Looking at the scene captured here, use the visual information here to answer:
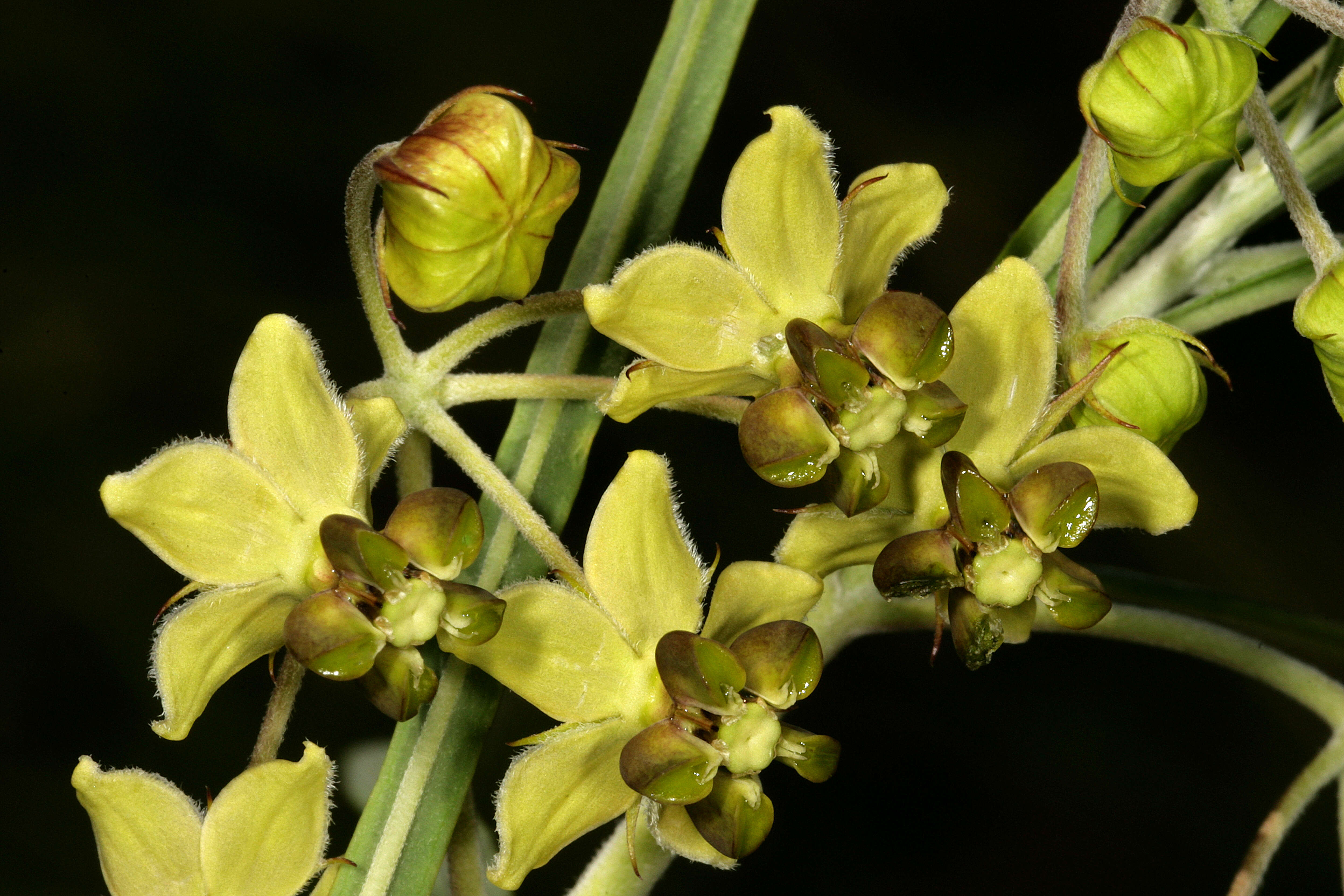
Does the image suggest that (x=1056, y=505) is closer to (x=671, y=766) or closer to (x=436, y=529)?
(x=671, y=766)

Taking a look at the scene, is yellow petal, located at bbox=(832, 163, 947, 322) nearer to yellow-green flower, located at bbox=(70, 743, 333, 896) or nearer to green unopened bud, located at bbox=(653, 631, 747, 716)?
green unopened bud, located at bbox=(653, 631, 747, 716)

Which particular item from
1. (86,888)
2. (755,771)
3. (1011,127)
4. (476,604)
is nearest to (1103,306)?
(755,771)

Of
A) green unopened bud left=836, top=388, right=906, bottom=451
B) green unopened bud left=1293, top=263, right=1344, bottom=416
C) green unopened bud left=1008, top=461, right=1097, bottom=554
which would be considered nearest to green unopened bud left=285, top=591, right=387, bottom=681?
green unopened bud left=836, top=388, right=906, bottom=451

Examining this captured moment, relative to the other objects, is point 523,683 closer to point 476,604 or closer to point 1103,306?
point 476,604

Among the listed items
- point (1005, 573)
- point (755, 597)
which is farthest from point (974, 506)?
point (755, 597)

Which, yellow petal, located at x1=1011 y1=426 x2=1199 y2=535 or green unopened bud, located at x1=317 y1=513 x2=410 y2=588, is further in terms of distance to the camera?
yellow petal, located at x1=1011 y1=426 x2=1199 y2=535

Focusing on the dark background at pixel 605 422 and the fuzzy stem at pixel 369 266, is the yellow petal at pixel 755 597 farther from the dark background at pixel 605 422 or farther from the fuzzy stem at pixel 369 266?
the dark background at pixel 605 422

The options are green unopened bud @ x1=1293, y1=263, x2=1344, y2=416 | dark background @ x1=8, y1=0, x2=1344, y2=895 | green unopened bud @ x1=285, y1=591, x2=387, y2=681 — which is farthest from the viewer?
dark background @ x1=8, y1=0, x2=1344, y2=895
